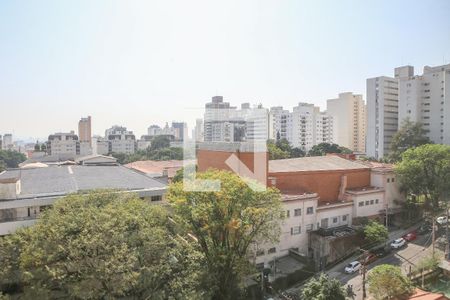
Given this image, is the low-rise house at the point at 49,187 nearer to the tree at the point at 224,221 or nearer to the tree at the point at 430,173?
the tree at the point at 224,221

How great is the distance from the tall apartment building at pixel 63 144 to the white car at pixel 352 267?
5422 cm

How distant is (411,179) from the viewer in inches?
698

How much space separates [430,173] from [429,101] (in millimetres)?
23278

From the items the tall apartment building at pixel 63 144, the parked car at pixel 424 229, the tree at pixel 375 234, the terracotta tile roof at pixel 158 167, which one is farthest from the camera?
the tall apartment building at pixel 63 144

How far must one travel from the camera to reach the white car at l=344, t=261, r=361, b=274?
13.1 metres

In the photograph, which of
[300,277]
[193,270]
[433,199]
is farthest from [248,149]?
[433,199]

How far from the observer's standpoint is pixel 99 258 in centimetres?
769

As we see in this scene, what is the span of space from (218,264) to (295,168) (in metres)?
8.14

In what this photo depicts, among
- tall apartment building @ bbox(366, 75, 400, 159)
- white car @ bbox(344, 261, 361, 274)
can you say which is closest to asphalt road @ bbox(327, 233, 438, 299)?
white car @ bbox(344, 261, 361, 274)

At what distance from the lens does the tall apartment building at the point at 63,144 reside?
5772 centimetres

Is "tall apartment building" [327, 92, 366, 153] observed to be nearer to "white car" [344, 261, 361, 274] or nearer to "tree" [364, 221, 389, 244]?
"tree" [364, 221, 389, 244]

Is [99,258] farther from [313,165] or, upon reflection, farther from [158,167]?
[158,167]

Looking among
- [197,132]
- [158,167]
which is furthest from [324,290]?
[158,167]

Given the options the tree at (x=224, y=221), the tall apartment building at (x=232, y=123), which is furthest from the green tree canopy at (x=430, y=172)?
the tall apartment building at (x=232, y=123)
